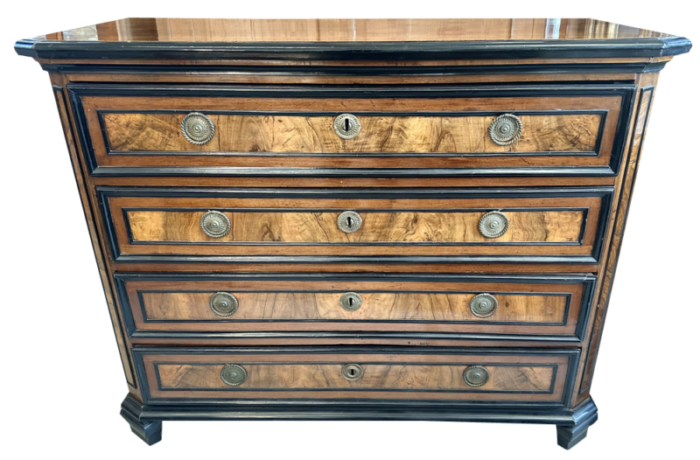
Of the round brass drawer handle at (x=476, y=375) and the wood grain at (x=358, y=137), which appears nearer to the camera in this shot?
the wood grain at (x=358, y=137)

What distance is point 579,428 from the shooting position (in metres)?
2.02

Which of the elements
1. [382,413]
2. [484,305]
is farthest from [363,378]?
[484,305]

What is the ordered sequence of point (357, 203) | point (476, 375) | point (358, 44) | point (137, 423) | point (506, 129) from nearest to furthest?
point (358, 44) → point (506, 129) → point (357, 203) → point (476, 375) → point (137, 423)

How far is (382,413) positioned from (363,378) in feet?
0.56

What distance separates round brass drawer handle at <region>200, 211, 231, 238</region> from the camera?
169cm

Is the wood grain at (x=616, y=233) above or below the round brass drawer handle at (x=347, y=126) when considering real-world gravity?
below

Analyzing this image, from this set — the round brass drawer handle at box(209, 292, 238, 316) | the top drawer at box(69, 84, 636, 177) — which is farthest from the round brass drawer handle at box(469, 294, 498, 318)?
the round brass drawer handle at box(209, 292, 238, 316)

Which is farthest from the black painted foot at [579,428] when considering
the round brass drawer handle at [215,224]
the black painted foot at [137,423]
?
the black painted foot at [137,423]

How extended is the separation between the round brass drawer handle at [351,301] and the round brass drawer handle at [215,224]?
45cm

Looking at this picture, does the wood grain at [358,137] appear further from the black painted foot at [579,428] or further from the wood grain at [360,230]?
the black painted foot at [579,428]

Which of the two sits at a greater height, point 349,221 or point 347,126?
point 347,126

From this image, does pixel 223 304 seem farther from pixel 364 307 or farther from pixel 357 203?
pixel 357 203

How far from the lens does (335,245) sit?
68.3 inches

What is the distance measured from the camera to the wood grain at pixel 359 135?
156cm
